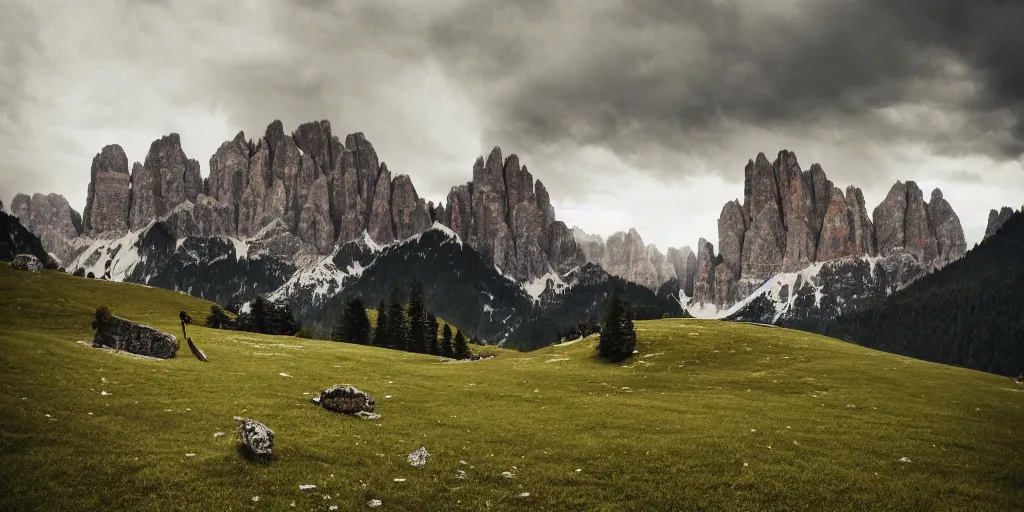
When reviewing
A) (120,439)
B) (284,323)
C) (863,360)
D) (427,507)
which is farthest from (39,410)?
(284,323)

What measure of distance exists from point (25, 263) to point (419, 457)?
105882mm

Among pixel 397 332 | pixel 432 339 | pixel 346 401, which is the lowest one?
pixel 432 339

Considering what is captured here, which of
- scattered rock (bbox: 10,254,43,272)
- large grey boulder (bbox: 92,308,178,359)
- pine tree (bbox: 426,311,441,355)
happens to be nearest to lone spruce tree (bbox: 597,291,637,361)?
pine tree (bbox: 426,311,441,355)

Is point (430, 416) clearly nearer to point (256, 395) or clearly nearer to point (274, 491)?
point (256, 395)

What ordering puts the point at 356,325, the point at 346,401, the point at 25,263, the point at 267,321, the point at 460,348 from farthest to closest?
the point at 356,325 → the point at 460,348 → the point at 267,321 → the point at 25,263 → the point at 346,401

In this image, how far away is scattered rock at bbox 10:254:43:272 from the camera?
91.1 metres

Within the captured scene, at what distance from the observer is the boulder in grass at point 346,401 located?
107ft

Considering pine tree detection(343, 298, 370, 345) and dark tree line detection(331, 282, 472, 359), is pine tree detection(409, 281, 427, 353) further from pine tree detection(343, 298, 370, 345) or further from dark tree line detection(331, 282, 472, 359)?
pine tree detection(343, 298, 370, 345)

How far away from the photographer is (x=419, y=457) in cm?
2405

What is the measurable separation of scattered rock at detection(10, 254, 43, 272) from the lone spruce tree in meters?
97.7

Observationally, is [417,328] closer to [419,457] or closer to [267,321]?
[267,321]

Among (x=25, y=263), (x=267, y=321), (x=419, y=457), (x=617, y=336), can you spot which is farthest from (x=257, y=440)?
(x=267, y=321)

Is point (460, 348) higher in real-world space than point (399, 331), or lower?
lower

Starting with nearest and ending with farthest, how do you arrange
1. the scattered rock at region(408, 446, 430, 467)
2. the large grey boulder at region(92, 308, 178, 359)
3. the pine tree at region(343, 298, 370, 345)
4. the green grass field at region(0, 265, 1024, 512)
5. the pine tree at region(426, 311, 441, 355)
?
1. the green grass field at region(0, 265, 1024, 512)
2. the scattered rock at region(408, 446, 430, 467)
3. the large grey boulder at region(92, 308, 178, 359)
4. the pine tree at region(426, 311, 441, 355)
5. the pine tree at region(343, 298, 370, 345)
